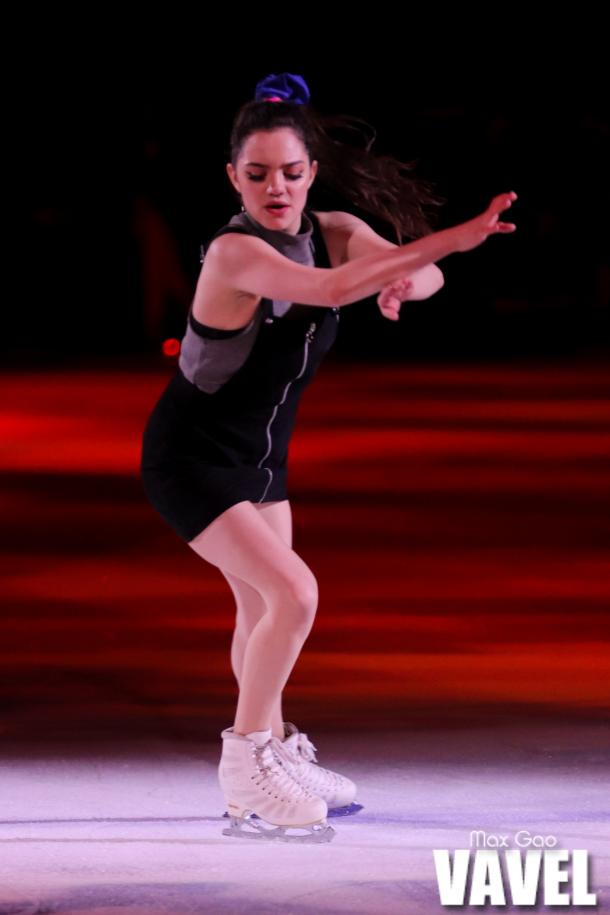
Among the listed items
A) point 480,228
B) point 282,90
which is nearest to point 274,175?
point 282,90

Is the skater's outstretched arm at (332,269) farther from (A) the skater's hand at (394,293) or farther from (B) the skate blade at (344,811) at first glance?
(B) the skate blade at (344,811)

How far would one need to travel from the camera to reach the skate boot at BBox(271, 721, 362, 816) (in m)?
4.69

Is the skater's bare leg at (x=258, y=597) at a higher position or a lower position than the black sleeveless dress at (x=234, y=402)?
lower

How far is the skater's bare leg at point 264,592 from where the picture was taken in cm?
453

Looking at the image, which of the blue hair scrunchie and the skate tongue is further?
the skate tongue

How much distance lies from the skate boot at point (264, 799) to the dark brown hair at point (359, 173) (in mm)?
1244

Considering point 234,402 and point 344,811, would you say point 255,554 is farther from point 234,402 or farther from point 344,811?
point 344,811

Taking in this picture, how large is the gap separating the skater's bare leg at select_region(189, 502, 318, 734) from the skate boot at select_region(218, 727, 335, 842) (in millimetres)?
67

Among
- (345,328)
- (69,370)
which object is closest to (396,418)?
(69,370)

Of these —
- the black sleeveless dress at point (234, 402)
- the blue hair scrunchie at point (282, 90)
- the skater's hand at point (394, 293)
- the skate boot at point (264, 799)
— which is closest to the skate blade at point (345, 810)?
A: the skate boot at point (264, 799)

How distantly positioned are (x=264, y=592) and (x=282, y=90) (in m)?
1.16

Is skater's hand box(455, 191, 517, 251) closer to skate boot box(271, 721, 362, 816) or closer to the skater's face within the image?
the skater's face

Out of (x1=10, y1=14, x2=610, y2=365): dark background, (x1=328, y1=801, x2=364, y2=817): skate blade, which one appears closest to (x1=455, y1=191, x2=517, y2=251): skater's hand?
(x1=328, y1=801, x2=364, y2=817): skate blade

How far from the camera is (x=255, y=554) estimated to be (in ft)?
14.8
